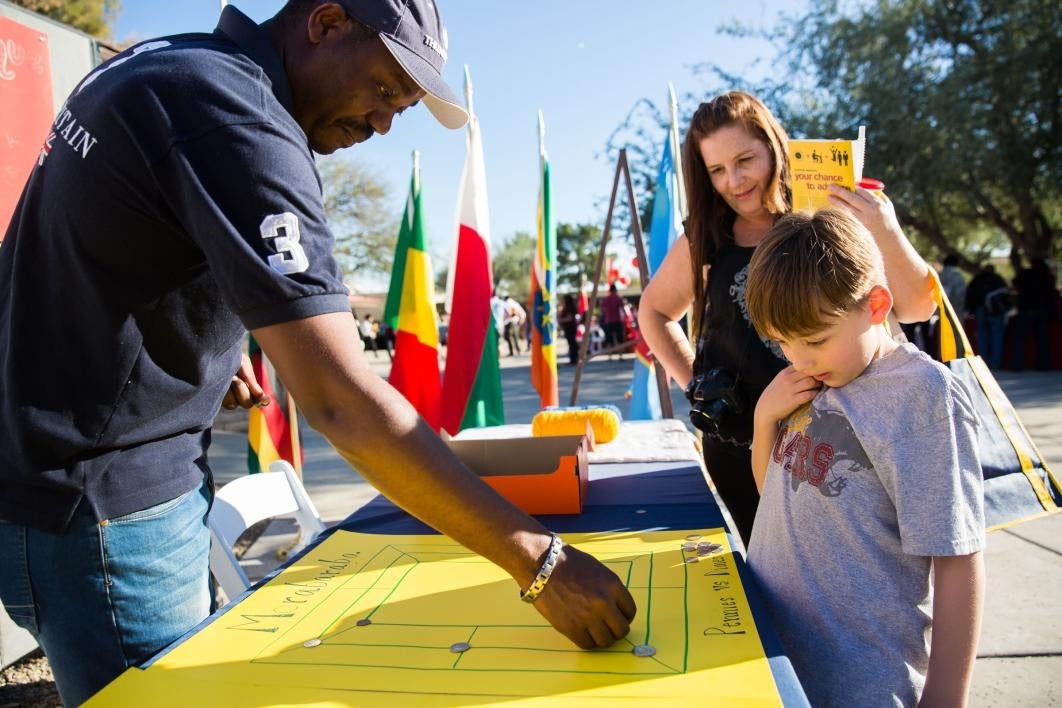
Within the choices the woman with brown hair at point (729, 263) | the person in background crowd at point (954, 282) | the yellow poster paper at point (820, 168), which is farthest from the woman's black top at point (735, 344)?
the person in background crowd at point (954, 282)

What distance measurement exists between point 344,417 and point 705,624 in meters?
0.62

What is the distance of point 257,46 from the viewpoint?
3.76 ft

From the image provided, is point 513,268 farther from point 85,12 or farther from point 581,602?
point 581,602

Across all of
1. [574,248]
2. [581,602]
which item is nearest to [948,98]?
[581,602]

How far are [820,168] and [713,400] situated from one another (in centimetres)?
58

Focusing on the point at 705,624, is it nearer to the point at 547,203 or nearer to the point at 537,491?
the point at 537,491

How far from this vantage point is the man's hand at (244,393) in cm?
167

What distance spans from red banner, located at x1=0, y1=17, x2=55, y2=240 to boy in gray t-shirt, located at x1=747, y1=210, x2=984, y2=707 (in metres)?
2.64

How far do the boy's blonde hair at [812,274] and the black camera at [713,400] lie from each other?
546mm

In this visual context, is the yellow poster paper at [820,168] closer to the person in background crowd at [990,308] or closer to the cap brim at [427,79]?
the cap brim at [427,79]

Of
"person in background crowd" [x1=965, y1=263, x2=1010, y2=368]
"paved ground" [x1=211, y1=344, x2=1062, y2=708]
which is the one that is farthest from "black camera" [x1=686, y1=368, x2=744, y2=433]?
"person in background crowd" [x1=965, y1=263, x2=1010, y2=368]

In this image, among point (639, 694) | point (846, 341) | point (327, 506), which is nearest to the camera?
point (639, 694)

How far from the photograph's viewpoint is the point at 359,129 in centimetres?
129

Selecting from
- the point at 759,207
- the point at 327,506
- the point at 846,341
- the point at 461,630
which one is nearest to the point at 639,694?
the point at 461,630
